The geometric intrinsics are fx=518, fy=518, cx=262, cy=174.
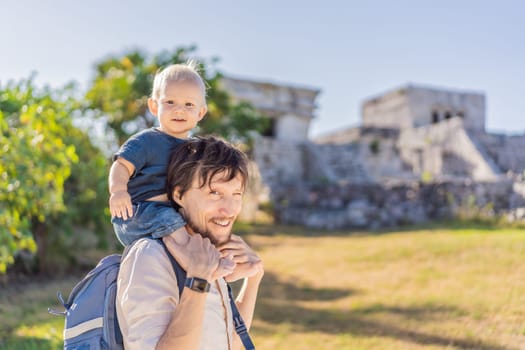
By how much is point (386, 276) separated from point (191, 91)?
17.6ft

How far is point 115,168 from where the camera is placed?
7.10 feet

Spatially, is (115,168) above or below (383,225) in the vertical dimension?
above

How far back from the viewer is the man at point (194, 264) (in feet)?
5.29

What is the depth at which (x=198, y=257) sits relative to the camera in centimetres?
168

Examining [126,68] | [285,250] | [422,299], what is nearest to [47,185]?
[422,299]

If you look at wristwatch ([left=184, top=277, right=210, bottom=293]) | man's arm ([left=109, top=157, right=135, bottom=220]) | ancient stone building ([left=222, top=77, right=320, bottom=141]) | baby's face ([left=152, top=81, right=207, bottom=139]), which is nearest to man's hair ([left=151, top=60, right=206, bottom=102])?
Answer: baby's face ([left=152, top=81, right=207, bottom=139])

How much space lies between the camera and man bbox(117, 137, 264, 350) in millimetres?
1613

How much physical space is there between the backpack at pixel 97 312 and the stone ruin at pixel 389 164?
9.77 m

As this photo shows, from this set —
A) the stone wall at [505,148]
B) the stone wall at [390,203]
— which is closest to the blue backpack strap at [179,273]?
the stone wall at [390,203]

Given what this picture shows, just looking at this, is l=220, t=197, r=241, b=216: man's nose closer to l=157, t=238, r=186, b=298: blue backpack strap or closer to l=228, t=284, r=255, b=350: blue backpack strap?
l=157, t=238, r=186, b=298: blue backpack strap

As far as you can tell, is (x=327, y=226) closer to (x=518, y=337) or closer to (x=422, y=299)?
(x=422, y=299)

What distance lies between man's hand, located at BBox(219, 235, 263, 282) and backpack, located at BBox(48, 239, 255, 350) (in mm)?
217

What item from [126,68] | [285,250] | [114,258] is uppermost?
[126,68]

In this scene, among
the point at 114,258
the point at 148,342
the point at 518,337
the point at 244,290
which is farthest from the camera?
the point at 518,337
